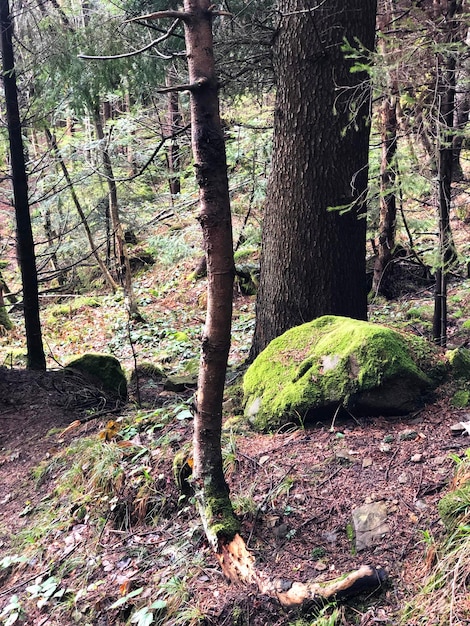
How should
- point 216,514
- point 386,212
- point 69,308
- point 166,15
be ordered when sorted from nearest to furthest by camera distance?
point 166,15 < point 216,514 < point 386,212 < point 69,308

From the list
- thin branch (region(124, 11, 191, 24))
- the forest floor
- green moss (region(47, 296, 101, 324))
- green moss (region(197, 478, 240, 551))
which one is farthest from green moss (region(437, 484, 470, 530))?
green moss (region(47, 296, 101, 324))

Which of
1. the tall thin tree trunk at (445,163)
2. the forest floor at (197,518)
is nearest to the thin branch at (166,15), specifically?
the forest floor at (197,518)

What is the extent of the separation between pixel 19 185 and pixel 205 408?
18.5 feet

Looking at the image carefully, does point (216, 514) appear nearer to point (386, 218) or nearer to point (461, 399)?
point (461, 399)

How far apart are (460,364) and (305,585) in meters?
2.42

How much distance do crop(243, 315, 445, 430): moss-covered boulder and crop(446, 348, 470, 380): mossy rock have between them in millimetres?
101

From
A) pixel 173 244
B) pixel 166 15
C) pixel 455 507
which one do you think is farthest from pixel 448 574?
pixel 173 244

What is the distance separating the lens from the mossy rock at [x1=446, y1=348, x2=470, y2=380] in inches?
156

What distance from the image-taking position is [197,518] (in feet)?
10.9

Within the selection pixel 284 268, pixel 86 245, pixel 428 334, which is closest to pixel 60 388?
pixel 284 268

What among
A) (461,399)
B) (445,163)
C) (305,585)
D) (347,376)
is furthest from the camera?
(445,163)

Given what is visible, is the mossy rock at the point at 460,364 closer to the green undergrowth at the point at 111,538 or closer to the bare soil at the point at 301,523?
the bare soil at the point at 301,523

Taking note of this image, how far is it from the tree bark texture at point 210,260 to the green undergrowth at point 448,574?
44.4 inches

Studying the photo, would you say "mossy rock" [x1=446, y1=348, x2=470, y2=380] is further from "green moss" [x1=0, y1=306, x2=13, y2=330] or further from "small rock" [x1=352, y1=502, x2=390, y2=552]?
"green moss" [x1=0, y1=306, x2=13, y2=330]
